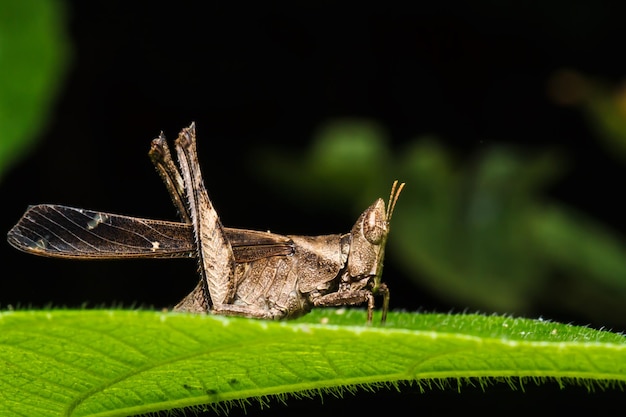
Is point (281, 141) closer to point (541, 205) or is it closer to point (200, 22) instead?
point (200, 22)

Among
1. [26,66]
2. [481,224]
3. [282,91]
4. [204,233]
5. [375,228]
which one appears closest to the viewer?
[204,233]

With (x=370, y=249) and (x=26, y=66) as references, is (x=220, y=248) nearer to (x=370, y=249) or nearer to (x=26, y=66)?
(x=370, y=249)

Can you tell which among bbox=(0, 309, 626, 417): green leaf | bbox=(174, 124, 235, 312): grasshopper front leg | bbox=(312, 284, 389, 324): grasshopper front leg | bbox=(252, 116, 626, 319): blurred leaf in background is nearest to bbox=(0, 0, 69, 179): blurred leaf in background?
bbox=(174, 124, 235, 312): grasshopper front leg

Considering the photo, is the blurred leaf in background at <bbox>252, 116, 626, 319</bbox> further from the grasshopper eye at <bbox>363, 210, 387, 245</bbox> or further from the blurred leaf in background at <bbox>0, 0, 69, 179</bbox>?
the blurred leaf in background at <bbox>0, 0, 69, 179</bbox>

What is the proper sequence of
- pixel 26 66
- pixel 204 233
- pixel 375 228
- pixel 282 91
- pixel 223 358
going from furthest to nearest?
pixel 282 91
pixel 26 66
pixel 375 228
pixel 204 233
pixel 223 358

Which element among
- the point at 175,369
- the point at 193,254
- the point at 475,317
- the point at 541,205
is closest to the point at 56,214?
the point at 193,254

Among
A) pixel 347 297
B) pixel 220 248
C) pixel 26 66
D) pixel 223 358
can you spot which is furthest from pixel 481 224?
pixel 223 358
